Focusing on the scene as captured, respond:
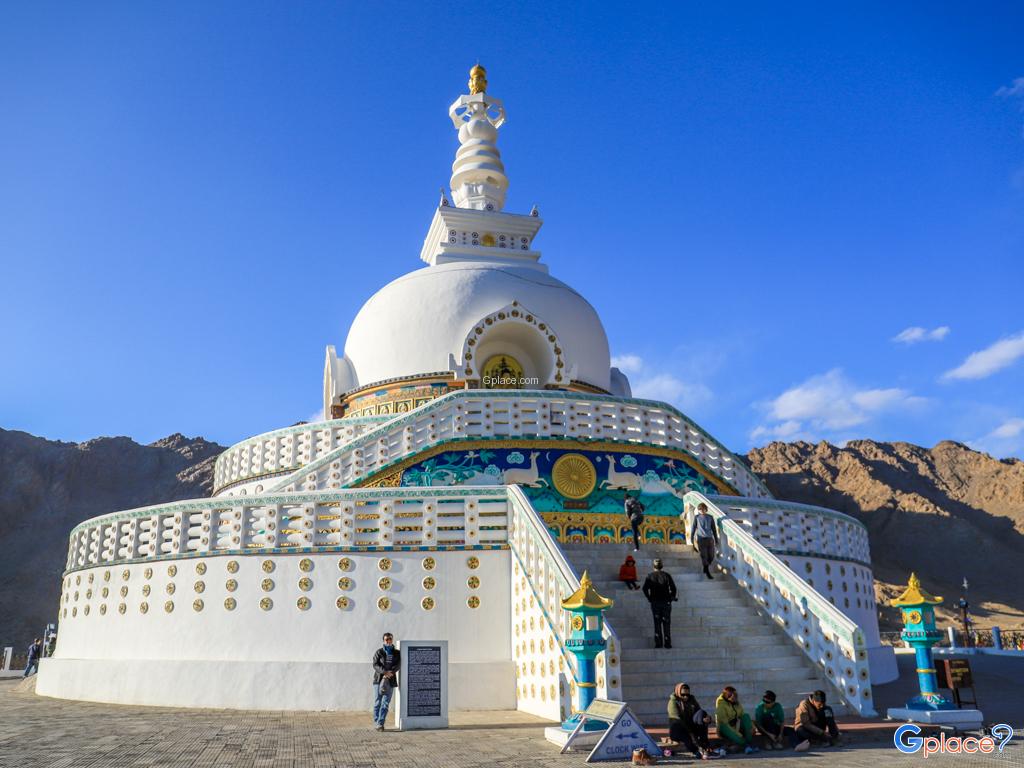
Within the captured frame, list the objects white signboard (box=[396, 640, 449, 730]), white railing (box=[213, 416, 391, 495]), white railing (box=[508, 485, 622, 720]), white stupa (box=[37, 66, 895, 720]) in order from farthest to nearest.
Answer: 1. white railing (box=[213, 416, 391, 495])
2. white stupa (box=[37, 66, 895, 720])
3. white signboard (box=[396, 640, 449, 730])
4. white railing (box=[508, 485, 622, 720])

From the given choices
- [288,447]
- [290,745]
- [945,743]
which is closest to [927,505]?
[288,447]

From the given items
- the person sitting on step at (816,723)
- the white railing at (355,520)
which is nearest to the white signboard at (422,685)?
the white railing at (355,520)

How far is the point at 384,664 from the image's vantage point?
420 inches

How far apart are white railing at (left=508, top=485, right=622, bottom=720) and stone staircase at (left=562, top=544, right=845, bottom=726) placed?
2.13 feet

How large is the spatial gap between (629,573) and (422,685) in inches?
143

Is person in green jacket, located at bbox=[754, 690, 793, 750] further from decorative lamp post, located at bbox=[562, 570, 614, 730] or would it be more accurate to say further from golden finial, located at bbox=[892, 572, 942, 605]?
golden finial, located at bbox=[892, 572, 942, 605]

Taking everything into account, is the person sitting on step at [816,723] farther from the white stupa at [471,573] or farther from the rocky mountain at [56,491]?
the rocky mountain at [56,491]

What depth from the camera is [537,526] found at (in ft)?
40.5

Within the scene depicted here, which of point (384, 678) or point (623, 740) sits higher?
point (384, 678)

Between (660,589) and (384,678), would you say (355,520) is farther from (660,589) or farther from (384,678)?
(660,589)

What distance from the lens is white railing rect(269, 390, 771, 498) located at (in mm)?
15672

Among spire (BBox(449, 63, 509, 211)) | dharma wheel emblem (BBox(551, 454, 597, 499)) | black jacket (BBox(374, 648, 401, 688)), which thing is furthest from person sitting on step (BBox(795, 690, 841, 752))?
spire (BBox(449, 63, 509, 211))

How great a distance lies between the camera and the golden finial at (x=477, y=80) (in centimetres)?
3039

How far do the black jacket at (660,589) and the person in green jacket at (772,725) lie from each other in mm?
2460
